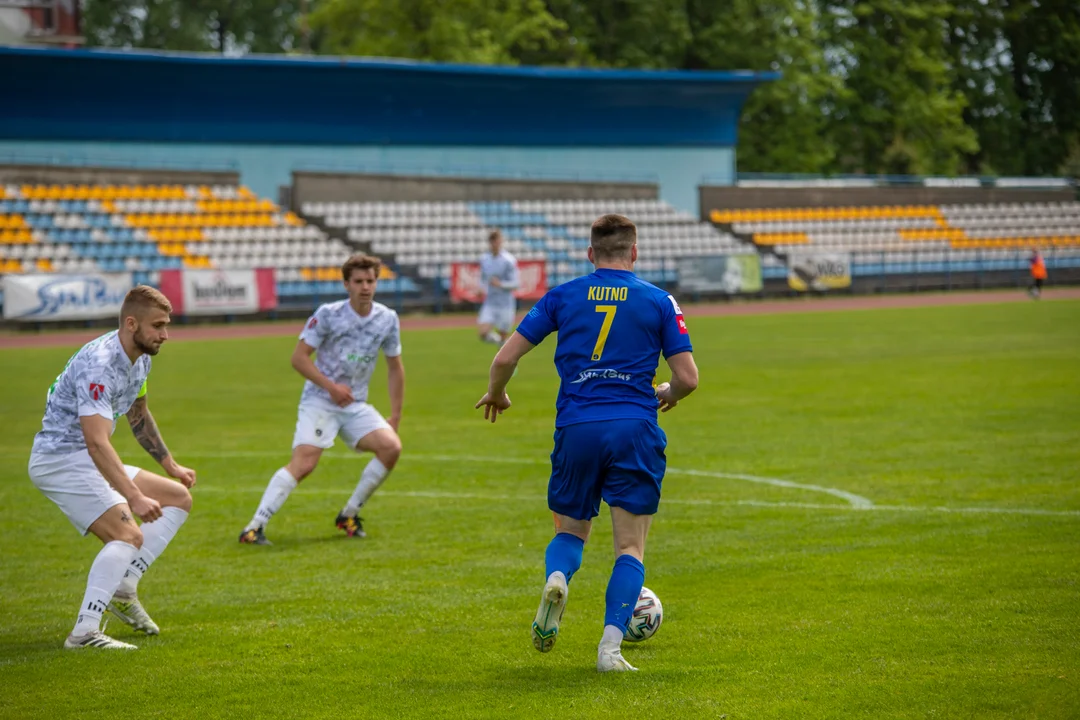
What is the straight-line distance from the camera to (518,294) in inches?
1484

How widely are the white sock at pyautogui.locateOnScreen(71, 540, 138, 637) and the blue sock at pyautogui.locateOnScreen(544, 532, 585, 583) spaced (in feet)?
7.62

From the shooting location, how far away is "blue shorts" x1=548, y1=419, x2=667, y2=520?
19.9ft

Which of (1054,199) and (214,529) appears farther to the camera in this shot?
(1054,199)

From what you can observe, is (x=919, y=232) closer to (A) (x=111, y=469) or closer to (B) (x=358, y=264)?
(B) (x=358, y=264)

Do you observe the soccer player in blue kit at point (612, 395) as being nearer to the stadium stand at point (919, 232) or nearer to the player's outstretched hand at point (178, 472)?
the player's outstretched hand at point (178, 472)

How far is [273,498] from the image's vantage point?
31.7ft

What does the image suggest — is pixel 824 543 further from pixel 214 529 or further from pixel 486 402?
pixel 214 529

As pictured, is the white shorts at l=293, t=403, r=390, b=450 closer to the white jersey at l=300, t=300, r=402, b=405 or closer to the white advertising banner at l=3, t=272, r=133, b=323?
the white jersey at l=300, t=300, r=402, b=405

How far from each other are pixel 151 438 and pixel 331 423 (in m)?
2.75

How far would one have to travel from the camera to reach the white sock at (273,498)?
31.6ft

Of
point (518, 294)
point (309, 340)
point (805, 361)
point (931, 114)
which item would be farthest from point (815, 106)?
point (309, 340)

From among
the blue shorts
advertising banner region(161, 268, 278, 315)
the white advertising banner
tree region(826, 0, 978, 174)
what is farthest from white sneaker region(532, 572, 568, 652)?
tree region(826, 0, 978, 174)

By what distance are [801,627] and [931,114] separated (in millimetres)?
64865

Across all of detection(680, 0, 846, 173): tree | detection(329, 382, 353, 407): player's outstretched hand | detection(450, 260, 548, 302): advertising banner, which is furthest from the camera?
detection(680, 0, 846, 173): tree
